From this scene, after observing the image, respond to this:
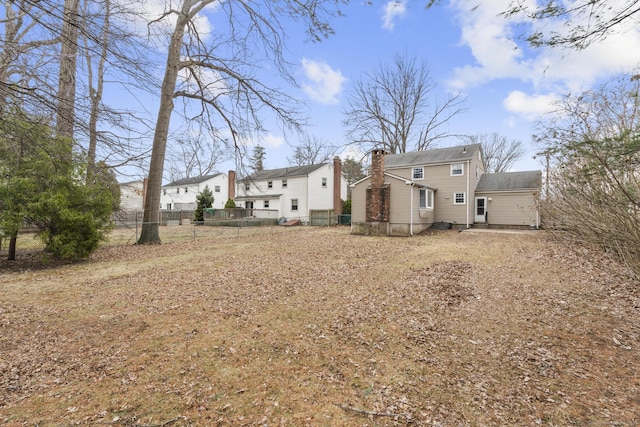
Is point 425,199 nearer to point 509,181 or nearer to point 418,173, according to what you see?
point 418,173

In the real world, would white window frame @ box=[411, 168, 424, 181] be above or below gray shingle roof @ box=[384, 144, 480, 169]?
below

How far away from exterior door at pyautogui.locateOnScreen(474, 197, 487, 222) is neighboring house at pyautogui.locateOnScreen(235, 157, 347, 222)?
11.2 m

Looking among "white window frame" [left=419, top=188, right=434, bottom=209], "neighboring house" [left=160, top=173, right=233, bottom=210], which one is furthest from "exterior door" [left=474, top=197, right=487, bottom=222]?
"neighboring house" [left=160, top=173, right=233, bottom=210]

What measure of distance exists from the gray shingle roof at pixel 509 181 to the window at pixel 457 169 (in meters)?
2.40

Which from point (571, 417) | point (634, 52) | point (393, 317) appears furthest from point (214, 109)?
point (571, 417)

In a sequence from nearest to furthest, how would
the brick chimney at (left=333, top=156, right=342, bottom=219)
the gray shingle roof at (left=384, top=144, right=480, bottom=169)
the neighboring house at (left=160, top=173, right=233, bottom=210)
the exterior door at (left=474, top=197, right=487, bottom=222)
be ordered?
1. the gray shingle roof at (left=384, top=144, right=480, bottom=169)
2. the exterior door at (left=474, top=197, right=487, bottom=222)
3. the brick chimney at (left=333, top=156, right=342, bottom=219)
4. the neighboring house at (left=160, top=173, right=233, bottom=210)

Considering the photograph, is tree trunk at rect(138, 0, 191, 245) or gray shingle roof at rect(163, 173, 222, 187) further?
gray shingle roof at rect(163, 173, 222, 187)

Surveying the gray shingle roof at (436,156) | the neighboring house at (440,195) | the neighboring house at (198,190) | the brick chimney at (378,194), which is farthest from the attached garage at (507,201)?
the neighboring house at (198,190)

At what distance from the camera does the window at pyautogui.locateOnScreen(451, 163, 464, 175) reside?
796 inches

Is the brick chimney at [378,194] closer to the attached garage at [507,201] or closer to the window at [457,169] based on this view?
the window at [457,169]

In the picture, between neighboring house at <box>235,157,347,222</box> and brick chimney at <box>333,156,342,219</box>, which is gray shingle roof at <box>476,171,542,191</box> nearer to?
brick chimney at <box>333,156,342,219</box>

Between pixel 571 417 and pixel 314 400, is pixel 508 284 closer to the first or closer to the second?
pixel 571 417

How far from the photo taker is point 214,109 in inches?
558

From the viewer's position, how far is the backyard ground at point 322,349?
2744 millimetres
